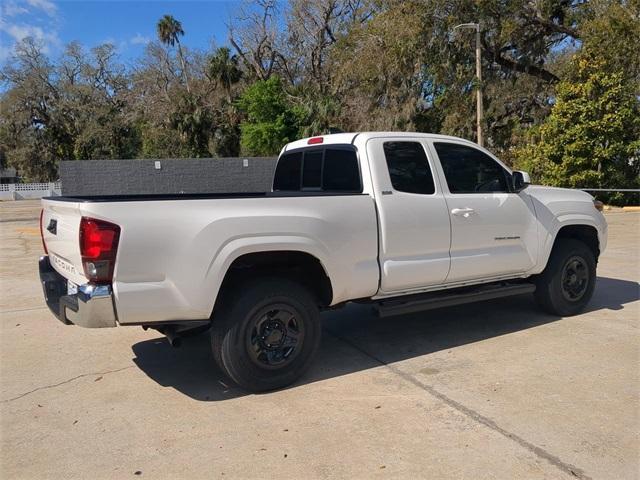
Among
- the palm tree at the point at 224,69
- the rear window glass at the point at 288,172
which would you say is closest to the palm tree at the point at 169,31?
the palm tree at the point at 224,69

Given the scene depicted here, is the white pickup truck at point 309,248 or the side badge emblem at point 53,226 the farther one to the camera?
the side badge emblem at point 53,226

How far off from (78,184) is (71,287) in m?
25.0

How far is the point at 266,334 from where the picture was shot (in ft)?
14.4

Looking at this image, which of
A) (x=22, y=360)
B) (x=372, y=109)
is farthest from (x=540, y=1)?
(x=22, y=360)

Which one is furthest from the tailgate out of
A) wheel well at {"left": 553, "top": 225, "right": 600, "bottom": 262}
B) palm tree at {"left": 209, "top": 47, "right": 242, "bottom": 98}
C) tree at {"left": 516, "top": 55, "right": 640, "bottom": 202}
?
palm tree at {"left": 209, "top": 47, "right": 242, "bottom": 98}

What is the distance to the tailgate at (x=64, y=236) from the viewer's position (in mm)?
3994

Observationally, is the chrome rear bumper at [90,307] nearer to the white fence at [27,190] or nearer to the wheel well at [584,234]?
the wheel well at [584,234]

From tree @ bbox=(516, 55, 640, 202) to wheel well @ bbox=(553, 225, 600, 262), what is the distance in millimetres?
15736

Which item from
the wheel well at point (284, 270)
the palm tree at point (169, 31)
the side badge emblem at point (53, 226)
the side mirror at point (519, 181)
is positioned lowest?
the wheel well at point (284, 270)

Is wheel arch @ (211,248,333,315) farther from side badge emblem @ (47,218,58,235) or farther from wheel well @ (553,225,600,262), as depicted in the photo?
wheel well @ (553,225,600,262)

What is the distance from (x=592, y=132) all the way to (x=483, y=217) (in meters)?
17.8

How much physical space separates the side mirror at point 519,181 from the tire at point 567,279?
3.11ft

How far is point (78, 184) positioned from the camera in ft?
89.0

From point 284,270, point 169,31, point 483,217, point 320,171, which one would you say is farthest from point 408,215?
point 169,31
